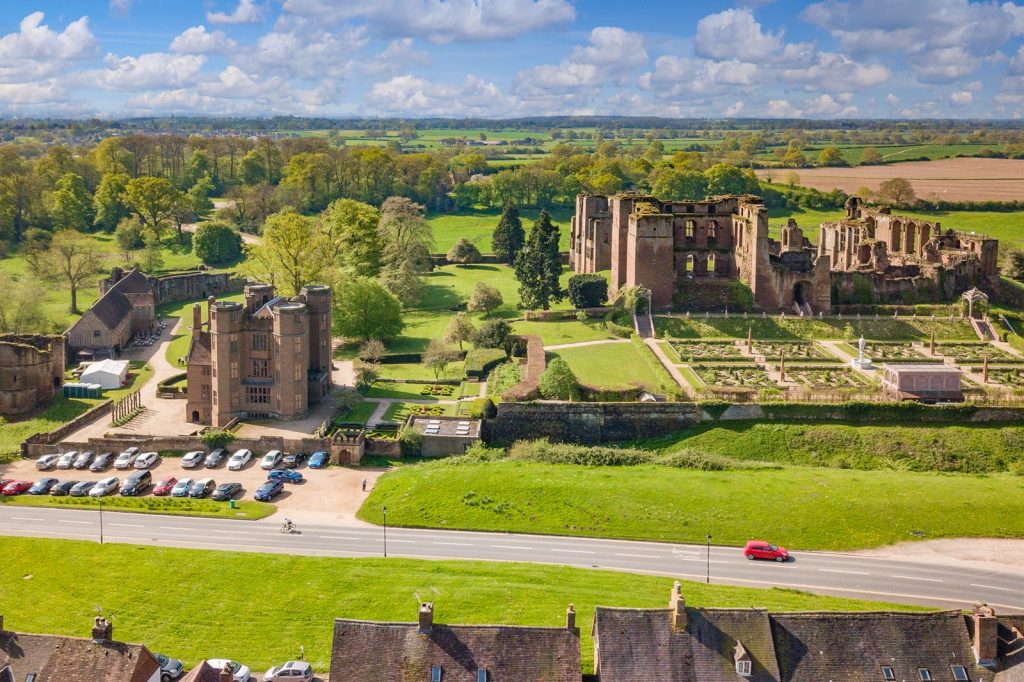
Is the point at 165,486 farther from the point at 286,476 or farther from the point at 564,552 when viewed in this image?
the point at 564,552

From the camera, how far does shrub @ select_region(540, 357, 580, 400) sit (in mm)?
58969

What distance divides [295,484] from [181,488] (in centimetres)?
561

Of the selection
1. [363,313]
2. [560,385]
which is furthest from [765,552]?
[363,313]

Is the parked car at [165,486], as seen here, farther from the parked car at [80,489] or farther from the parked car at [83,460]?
the parked car at [83,460]

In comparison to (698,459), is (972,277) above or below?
above

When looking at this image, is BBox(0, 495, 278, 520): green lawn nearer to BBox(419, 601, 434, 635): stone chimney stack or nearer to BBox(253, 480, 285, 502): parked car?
BBox(253, 480, 285, 502): parked car

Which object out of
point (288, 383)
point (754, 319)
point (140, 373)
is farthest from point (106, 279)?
point (754, 319)

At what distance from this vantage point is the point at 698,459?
175 feet

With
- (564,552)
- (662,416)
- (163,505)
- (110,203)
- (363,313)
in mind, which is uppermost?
(110,203)

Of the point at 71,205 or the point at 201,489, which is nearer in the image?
the point at 201,489

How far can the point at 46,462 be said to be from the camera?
53.3m

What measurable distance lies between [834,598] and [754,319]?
127ft

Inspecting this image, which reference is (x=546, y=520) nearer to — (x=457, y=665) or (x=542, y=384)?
(x=542, y=384)

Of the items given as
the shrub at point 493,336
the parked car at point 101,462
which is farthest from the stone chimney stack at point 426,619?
the shrub at point 493,336
